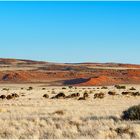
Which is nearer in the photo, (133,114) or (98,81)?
(133,114)

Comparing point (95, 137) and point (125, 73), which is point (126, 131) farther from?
point (125, 73)

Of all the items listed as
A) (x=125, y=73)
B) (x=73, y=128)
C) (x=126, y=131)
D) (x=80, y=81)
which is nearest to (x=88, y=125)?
(x=73, y=128)

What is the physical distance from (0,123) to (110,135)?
526 cm

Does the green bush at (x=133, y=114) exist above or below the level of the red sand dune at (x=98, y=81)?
above

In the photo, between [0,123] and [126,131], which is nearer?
[126,131]

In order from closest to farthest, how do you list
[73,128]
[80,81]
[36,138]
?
[36,138], [73,128], [80,81]

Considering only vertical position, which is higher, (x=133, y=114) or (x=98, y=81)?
(x=133, y=114)

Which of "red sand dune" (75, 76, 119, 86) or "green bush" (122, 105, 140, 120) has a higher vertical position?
"green bush" (122, 105, 140, 120)

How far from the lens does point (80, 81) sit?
333 ft

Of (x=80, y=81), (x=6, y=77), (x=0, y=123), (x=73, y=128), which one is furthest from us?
(x=6, y=77)

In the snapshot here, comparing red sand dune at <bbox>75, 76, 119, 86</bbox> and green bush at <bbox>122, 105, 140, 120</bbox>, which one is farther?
red sand dune at <bbox>75, 76, 119, 86</bbox>

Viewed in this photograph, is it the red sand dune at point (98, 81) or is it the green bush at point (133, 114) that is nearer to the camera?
the green bush at point (133, 114)

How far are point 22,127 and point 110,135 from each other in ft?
12.4

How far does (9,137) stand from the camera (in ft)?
51.5
